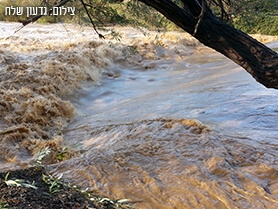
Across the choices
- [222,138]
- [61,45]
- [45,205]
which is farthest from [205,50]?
[45,205]

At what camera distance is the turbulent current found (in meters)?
3.12

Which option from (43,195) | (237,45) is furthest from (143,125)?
(43,195)

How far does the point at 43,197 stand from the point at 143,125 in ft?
8.83

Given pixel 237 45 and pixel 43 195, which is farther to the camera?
pixel 237 45

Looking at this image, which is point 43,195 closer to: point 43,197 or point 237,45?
point 43,197

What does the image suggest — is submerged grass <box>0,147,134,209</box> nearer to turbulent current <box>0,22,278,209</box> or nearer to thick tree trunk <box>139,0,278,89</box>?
turbulent current <box>0,22,278,209</box>

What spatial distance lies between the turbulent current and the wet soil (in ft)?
1.61

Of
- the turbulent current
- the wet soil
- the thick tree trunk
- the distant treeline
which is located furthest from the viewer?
the distant treeline

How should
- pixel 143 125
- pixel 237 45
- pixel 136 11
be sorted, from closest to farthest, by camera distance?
pixel 237 45
pixel 143 125
pixel 136 11

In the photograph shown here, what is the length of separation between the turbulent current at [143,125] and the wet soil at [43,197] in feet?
1.61

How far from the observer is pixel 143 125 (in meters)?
4.80

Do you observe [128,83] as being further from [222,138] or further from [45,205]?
[45,205]

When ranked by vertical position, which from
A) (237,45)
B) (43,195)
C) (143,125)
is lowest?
(143,125)

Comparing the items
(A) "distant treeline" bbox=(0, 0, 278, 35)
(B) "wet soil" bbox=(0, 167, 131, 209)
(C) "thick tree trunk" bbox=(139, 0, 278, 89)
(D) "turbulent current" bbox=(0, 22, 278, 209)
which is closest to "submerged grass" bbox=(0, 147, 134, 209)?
(B) "wet soil" bbox=(0, 167, 131, 209)
